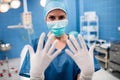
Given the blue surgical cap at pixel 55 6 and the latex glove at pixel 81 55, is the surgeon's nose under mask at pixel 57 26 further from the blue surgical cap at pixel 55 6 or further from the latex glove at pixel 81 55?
the latex glove at pixel 81 55

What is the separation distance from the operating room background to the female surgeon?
3.03 m

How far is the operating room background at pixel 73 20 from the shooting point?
420cm

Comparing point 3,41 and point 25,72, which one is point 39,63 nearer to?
point 25,72

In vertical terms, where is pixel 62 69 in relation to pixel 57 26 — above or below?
below

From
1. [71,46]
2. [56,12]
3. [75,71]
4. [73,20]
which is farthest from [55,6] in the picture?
[73,20]

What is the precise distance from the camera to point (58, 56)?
1238 millimetres

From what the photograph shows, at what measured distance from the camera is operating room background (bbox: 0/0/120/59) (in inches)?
165

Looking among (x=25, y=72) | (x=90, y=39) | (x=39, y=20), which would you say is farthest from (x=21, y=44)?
(x=25, y=72)

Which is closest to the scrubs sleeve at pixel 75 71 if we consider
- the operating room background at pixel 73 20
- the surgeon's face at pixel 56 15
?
the surgeon's face at pixel 56 15

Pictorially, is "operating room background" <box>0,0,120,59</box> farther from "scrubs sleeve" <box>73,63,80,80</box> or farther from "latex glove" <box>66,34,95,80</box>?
"latex glove" <box>66,34,95,80</box>

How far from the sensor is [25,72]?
1.26 m

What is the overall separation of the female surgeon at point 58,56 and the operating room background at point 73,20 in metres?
3.03

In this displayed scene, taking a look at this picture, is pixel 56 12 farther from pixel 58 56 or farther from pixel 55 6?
pixel 58 56

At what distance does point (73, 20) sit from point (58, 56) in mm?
4395
